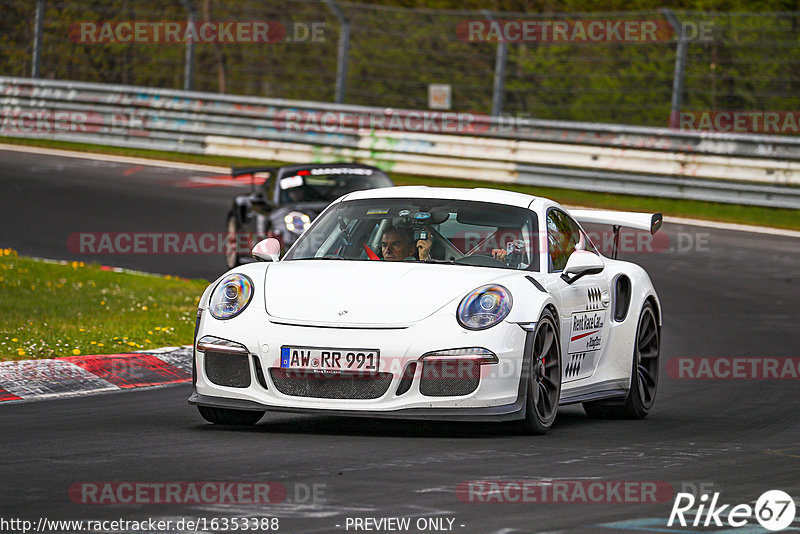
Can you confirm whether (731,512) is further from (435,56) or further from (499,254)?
(435,56)

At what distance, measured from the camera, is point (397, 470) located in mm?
6258

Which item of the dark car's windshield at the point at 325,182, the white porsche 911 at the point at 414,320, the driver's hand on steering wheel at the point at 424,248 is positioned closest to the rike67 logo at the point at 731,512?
the white porsche 911 at the point at 414,320

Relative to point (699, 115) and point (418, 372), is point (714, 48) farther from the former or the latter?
point (418, 372)

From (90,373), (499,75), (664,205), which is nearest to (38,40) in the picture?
(499,75)

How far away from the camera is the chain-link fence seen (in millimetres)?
22484

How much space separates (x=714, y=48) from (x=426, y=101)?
5.80 metres

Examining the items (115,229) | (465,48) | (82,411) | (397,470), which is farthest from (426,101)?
(397,470)

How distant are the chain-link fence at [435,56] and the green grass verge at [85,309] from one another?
9234mm

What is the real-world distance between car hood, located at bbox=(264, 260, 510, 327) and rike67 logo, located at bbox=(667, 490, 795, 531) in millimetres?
1952

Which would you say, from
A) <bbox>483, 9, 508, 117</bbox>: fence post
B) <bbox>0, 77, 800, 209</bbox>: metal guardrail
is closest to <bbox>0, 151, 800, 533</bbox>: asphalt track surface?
<bbox>0, 77, 800, 209</bbox>: metal guardrail

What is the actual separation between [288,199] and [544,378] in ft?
30.1

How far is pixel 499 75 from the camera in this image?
2320 cm

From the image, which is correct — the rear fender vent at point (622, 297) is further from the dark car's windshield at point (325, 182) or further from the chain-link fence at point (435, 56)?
the chain-link fence at point (435, 56)

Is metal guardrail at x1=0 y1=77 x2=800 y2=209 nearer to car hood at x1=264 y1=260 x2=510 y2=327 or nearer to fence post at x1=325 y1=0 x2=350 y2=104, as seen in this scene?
fence post at x1=325 y1=0 x2=350 y2=104
